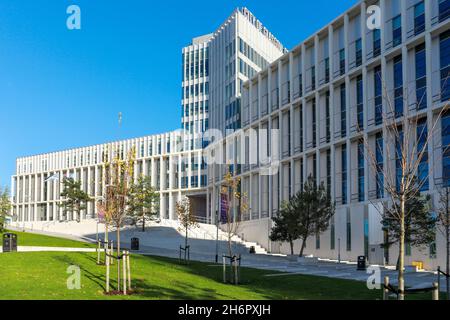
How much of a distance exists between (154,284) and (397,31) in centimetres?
3469

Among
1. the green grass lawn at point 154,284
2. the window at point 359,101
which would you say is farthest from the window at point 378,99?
the green grass lawn at point 154,284

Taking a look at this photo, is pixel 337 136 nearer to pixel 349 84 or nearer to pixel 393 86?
pixel 349 84

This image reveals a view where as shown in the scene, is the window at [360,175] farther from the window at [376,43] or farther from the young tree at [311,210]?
the window at [376,43]

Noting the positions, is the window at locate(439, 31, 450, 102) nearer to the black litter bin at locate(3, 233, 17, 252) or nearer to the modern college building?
the modern college building

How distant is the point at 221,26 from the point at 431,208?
61439mm

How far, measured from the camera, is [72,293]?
16.8 meters

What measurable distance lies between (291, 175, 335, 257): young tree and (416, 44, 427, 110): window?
10.9 meters

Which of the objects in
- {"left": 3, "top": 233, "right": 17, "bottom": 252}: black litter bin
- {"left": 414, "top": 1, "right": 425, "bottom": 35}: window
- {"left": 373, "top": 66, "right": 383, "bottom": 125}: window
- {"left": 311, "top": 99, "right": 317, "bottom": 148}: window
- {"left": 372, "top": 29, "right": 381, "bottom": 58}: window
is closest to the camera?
{"left": 3, "top": 233, "right": 17, "bottom": 252}: black litter bin

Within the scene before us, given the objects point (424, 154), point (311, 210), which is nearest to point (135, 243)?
point (311, 210)

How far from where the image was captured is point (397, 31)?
157 feet

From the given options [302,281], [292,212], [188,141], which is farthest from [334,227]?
[188,141]

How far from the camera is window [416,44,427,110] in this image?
143ft

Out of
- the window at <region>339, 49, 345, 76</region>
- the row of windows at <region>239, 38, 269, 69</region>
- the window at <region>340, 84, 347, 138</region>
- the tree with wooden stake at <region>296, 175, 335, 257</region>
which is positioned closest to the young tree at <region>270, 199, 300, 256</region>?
the tree with wooden stake at <region>296, 175, 335, 257</region>

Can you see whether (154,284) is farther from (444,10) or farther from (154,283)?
(444,10)
